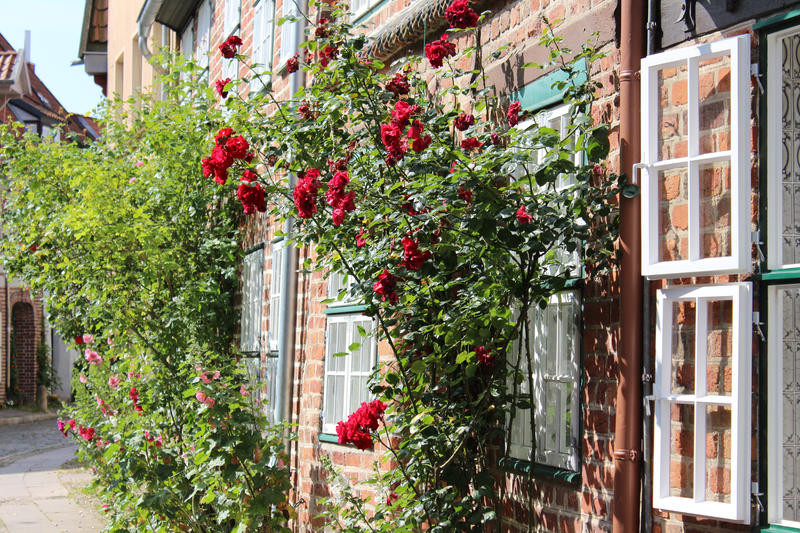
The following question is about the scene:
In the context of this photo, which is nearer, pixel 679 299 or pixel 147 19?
pixel 679 299

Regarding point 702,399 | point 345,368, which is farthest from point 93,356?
point 702,399

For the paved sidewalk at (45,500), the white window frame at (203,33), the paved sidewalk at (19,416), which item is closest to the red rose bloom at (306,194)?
the paved sidewalk at (45,500)

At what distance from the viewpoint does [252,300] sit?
29.0ft

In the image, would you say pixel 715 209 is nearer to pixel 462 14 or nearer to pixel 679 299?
pixel 679 299

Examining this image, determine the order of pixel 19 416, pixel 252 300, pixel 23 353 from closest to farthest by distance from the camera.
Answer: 1. pixel 252 300
2. pixel 19 416
3. pixel 23 353

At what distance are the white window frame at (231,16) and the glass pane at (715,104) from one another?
784 centimetres

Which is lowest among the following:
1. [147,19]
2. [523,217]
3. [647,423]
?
[647,423]

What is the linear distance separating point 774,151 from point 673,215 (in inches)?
19.3

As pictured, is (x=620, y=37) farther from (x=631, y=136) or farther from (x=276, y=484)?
(x=276, y=484)

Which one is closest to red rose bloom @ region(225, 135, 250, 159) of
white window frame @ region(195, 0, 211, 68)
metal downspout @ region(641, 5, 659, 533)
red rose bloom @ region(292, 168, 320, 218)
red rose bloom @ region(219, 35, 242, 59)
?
red rose bloom @ region(292, 168, 320, 218)

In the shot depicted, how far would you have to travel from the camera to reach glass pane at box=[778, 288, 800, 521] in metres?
3.13

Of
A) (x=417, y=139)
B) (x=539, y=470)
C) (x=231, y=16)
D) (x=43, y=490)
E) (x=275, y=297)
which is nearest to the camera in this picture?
(x=417, y=139)

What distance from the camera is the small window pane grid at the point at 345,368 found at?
20.8 ft

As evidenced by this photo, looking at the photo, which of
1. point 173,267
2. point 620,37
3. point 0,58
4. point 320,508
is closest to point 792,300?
point 620,37
